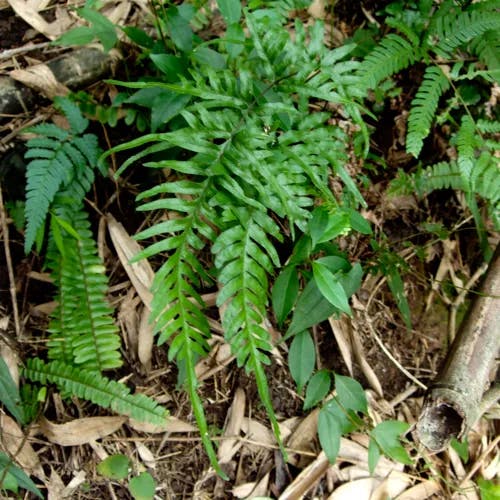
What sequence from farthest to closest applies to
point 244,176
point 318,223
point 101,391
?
point 101,391, point 318,223, point 244,176

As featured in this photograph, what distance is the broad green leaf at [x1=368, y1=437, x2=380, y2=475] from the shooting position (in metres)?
2.28

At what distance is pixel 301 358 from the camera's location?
2.22 metres

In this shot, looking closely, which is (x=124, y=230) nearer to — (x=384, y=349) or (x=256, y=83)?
(x=256, y=83)

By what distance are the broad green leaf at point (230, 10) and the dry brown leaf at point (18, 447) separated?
5.38 feet

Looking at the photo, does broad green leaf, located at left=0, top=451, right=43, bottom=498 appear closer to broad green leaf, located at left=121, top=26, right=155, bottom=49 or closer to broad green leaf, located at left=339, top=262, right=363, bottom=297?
broad green leaf, located at left=339, top=262, right=363, bottom=297

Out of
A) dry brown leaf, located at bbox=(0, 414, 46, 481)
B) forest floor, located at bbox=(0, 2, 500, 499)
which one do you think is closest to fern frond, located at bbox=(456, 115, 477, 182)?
forest floor, located at bbox=(0, 2, 500, 499)

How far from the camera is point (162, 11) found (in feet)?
7.26

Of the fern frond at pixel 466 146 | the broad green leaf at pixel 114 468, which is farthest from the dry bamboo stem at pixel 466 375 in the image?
the broad green leaf at pixel 114 468

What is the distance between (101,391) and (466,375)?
4.33 feet

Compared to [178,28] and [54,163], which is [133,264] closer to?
[54,163]

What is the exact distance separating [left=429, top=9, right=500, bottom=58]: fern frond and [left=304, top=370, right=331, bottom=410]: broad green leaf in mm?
1360

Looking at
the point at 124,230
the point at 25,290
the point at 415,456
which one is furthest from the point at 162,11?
the point at 415,456

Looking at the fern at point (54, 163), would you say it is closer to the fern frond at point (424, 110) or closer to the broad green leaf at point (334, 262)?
the broad green leaf at point (334, 262)

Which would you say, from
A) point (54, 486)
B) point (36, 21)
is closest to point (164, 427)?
point (54, 486)
